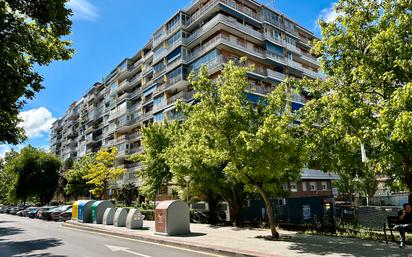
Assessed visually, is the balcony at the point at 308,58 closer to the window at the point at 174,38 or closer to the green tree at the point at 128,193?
the window at the point at 174,38

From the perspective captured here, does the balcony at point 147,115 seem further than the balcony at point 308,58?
Yes

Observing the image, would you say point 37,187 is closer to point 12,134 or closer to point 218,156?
point 12,134

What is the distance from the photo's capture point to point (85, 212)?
25672 mm

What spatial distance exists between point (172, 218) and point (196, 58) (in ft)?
103

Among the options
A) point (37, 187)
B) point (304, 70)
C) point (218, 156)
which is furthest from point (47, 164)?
point (218, 156)

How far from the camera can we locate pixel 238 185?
71.2 feet

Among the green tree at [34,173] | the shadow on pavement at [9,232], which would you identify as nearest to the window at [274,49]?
the shadow on pavement at [9,232]

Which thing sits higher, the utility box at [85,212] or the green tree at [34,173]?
the green tree at [34,173]

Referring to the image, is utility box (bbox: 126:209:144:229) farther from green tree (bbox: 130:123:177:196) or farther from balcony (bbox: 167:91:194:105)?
balcony (bbox: 167:91:194:105)

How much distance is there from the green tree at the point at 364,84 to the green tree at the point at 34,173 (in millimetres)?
59008

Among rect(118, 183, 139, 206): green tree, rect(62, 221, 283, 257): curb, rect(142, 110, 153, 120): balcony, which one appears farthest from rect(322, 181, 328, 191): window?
rect(62, 221, 283, 257): curb

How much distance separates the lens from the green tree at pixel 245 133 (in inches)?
511

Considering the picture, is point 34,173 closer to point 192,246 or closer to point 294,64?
point 294,64

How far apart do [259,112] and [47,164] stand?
57542 mm
